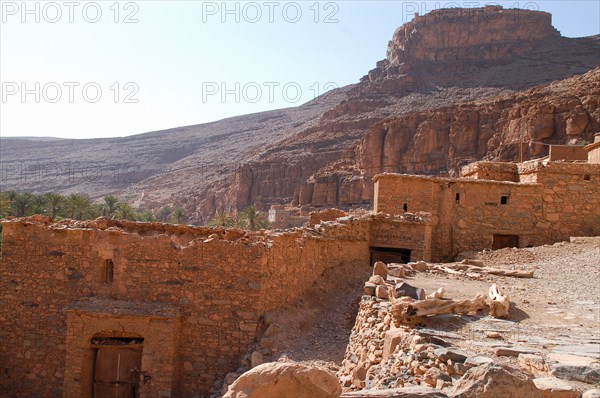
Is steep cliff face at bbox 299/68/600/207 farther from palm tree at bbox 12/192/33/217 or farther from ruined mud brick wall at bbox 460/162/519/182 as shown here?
palm tree at bbox 12/192/33/217

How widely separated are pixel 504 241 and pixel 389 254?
155 inches

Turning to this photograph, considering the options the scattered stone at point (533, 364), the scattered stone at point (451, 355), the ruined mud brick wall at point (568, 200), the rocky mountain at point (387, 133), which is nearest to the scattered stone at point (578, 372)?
the scattered stone at point (533, 364)

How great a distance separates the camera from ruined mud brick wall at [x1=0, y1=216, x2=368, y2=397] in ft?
33.8

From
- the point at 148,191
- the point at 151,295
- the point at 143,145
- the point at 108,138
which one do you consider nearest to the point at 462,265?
the point at 151,295

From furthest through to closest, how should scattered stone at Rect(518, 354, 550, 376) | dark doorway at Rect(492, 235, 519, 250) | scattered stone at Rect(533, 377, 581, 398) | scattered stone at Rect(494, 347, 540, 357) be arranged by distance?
1. dark doorway at Rect(492, 235, 519, 250)
2. scattered stone at Rect(494, 347, 540, 357)
3. scattered stone at Rect(518, 354, 550, 376)
4. scattered stone at Rect(533, 377, 581, 398)

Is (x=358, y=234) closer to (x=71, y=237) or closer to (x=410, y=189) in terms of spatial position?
(x=410, y=189)

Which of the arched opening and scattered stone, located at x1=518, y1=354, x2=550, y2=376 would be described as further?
the arched opening

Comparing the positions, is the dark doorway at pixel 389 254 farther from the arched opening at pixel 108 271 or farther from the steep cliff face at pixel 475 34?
the steep cliff face at pixel 475 34

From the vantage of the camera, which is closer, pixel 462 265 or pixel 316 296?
pixel 316 296

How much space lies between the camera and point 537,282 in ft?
36.1

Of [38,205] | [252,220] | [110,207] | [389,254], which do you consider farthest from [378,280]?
[110,207]

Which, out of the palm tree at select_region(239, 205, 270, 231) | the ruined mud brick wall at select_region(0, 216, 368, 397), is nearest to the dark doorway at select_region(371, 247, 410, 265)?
the ruined mud brick wall at select_region(0, 216, 368, 397)

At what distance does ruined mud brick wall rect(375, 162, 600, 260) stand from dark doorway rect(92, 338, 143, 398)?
888cm

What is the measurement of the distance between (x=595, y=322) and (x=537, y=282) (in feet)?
11.8
